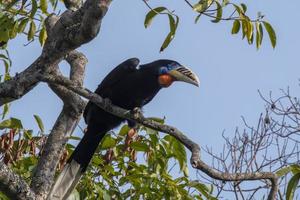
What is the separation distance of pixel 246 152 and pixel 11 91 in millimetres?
3592

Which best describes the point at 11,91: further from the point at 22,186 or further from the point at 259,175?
the point at 259,175

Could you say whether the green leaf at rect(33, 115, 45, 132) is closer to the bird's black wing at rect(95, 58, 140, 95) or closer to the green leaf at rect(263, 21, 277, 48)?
the bird's black wing at rect(95, 58, 140, 95)

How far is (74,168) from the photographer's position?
5047 millimetres

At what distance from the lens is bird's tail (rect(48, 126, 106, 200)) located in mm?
4891

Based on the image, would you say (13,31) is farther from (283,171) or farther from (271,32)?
(283,171)

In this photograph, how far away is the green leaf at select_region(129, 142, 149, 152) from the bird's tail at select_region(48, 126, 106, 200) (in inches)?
17.5

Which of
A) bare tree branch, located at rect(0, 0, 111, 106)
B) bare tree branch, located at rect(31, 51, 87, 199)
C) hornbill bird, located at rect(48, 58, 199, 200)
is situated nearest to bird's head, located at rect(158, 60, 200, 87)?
hornbill bird, located at rect(48, 58, 199, 200)

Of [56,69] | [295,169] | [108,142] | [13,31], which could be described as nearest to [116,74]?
[108,142]

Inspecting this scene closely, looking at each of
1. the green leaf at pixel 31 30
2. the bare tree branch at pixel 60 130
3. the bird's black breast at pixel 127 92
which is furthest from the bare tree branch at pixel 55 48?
the bird's black breast at pixel 127 92

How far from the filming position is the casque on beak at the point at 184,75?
5.57 meters

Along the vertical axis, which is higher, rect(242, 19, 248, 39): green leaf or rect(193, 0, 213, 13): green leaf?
rect(242, 19, 248, 39): green leaf

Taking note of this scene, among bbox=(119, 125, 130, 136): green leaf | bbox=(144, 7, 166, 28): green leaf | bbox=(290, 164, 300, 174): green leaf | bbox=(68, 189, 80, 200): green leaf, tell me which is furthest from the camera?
bbox=(119, 125, 130, 136): green leaf

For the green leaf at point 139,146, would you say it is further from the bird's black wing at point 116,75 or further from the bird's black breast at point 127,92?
the bird's black wing at point 116,75

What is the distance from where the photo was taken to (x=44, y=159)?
4.42 m
